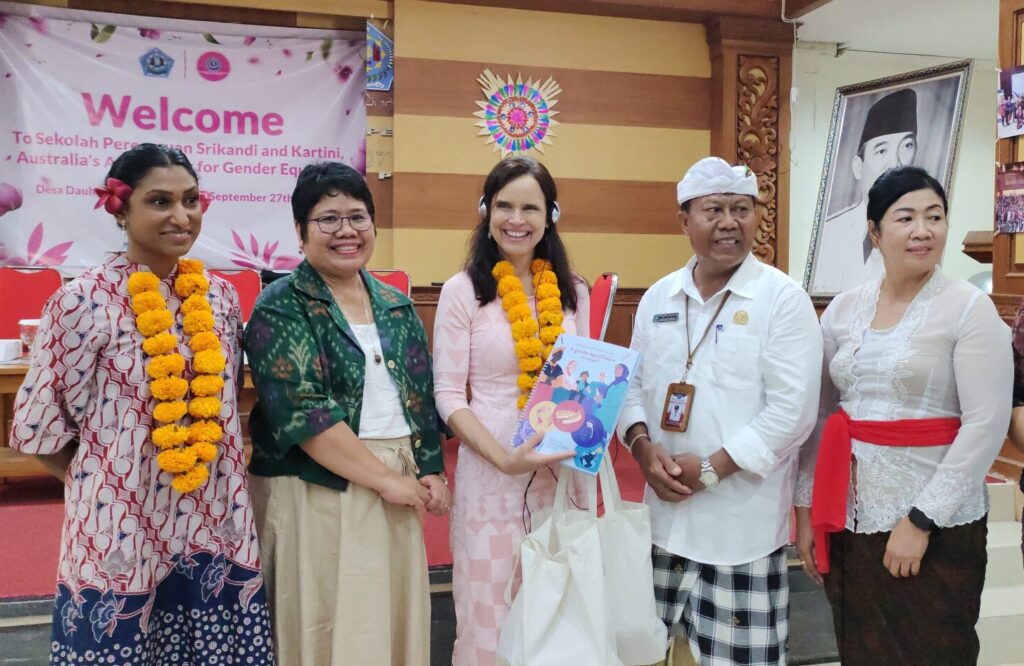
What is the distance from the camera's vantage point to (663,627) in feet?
5.81

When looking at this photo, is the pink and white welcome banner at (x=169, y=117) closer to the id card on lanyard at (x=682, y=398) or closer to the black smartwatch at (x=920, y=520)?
the id card on lanyard at (x=682, y=398)

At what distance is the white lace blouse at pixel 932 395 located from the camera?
5.08 ft

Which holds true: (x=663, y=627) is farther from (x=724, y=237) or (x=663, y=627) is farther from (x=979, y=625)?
(x=979, y=625)

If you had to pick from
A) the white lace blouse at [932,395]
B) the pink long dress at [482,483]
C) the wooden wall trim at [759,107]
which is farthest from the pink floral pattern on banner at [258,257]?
the white lace blouse at [932,395]

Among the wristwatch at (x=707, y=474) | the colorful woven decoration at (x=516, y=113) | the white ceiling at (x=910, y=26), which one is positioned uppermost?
the white ceiling at (x=910, y=26)

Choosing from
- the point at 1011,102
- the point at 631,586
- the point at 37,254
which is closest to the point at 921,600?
the point at 631,586

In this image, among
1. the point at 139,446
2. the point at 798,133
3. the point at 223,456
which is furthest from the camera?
the point at 798,133

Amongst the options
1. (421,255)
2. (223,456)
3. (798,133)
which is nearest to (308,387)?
(223,456)

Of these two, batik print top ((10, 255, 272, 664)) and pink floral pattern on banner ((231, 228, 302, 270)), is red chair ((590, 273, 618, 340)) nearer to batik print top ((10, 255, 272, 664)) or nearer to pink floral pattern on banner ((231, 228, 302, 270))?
batik print top ((10, 255, 272, 664))

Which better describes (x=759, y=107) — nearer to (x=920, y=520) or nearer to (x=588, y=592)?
(x=920, y=520)

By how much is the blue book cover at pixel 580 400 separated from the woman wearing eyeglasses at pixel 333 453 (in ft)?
0.97

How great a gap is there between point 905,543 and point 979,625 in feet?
4.66

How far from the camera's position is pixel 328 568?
1.69m

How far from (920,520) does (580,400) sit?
739mm
